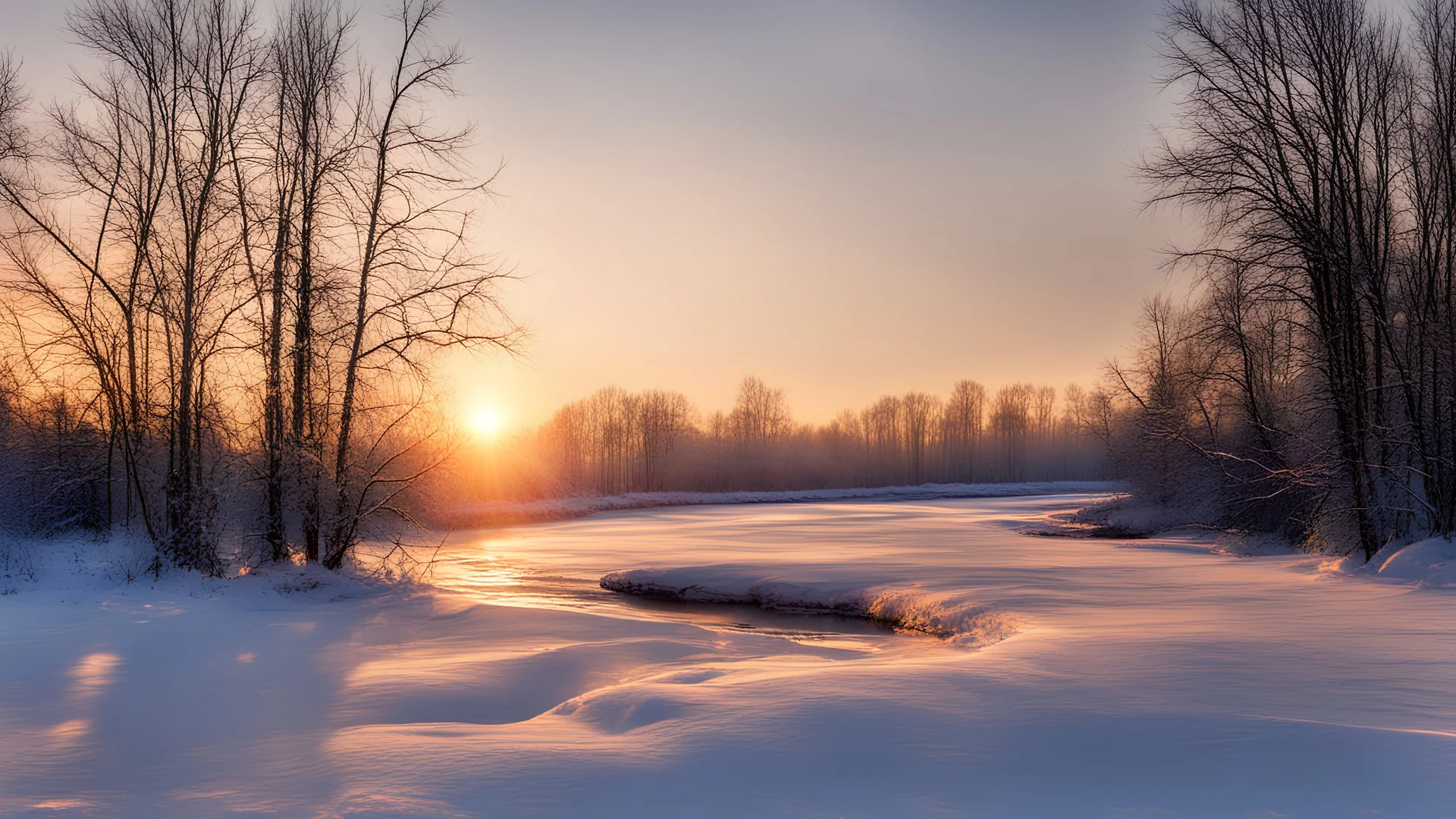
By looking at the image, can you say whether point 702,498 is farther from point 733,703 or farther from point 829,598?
point 733,703

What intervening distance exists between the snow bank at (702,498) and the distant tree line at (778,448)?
3407 mm

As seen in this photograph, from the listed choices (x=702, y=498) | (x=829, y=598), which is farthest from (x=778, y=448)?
(x=829, y=598)

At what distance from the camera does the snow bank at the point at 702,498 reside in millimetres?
47656

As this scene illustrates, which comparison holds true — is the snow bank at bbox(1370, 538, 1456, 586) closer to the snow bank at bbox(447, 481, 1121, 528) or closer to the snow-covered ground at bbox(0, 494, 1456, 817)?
the snow-covered ground at bbox(0, 494, 1456, 817)

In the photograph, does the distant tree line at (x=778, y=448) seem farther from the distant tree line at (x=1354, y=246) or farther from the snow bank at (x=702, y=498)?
the distant tree line at (x=1354, y=246)

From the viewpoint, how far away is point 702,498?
69375 mm

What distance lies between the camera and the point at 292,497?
16016mm

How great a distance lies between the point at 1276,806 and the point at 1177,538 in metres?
28.9

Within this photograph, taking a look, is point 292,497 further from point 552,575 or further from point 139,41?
point 139,41

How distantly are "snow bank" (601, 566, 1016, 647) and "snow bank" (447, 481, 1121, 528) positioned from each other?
25495mm

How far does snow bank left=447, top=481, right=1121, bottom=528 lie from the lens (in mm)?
47656

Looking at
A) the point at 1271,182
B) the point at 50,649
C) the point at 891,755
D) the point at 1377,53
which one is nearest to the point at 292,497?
the point at 50,649

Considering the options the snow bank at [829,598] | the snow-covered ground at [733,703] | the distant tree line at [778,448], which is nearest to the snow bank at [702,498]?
the distant tree line at [778,448]

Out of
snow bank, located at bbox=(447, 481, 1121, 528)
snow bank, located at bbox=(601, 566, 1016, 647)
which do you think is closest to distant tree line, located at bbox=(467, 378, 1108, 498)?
snow bank, located at bbox=(447, 481, 1121, 528)
